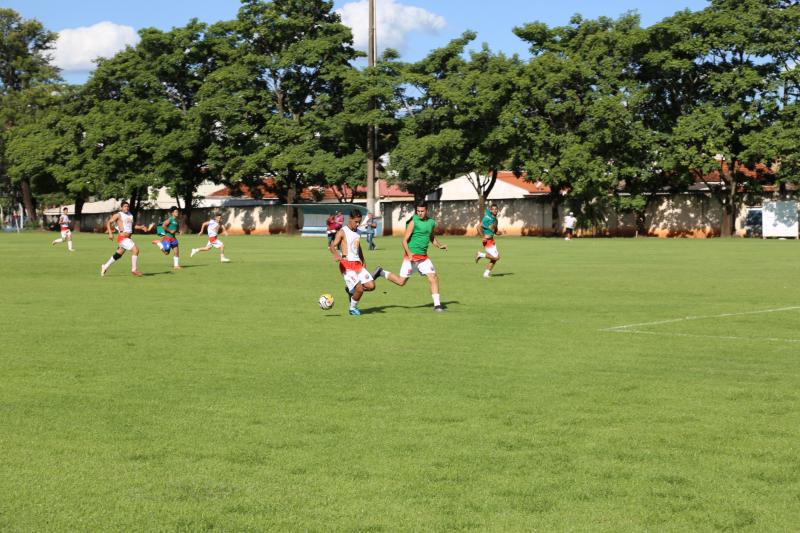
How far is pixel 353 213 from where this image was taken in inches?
663

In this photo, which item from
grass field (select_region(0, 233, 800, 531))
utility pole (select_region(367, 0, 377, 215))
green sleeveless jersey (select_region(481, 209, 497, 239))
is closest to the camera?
grass field (select_region(0, 233, 800, 531))

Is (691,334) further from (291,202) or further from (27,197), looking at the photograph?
(27,197)

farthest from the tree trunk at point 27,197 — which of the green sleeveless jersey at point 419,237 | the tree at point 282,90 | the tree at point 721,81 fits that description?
the green sleeveless jersey at point 419,237

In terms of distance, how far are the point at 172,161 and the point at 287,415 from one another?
7418cm

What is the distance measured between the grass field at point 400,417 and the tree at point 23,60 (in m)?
88.4

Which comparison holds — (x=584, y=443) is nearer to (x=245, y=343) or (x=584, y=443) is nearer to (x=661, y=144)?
(x=245, y=343)

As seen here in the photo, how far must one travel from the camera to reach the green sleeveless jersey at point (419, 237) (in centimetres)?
1931

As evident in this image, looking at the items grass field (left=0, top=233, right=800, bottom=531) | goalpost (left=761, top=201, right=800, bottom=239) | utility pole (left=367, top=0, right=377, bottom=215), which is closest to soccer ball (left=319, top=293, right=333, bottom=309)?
grass field (left=0, top=233, right=800, bottom=531)

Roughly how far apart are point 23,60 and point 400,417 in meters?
104

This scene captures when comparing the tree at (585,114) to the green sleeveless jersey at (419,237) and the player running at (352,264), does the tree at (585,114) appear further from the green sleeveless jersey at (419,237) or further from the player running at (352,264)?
the player running at (352,264)

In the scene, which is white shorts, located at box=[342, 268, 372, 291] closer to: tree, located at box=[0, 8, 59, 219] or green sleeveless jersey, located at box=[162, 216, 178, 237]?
green sleeveless jersey, located at box=[162, 216, 178, 237]

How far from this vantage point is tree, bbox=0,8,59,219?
330 feet

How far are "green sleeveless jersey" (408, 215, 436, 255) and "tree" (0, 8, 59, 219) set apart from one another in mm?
87285

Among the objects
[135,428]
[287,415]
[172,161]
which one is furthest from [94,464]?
[172,161]
